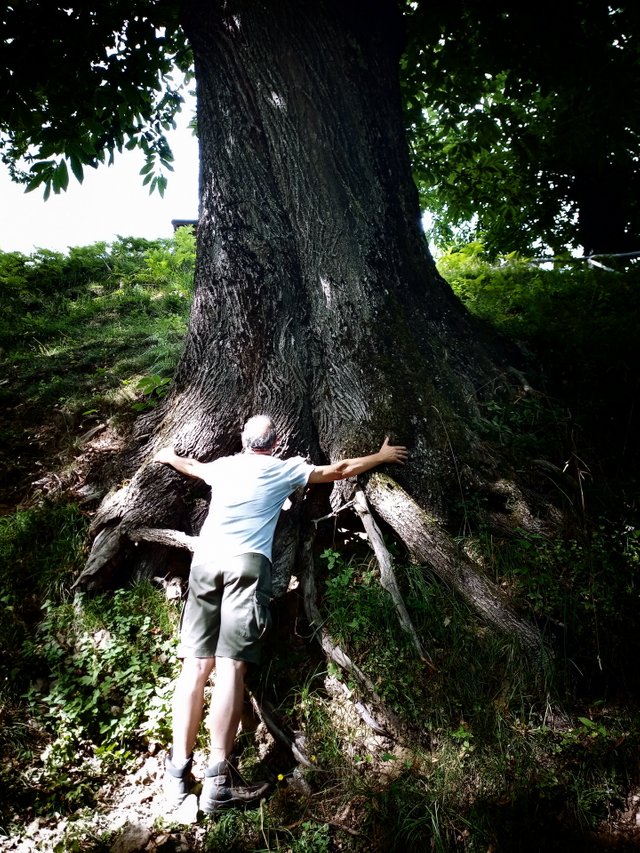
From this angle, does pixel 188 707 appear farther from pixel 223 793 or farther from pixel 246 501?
pixel 246 501

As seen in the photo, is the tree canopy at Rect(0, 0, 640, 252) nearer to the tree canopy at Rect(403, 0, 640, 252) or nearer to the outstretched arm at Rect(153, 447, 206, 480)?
the tree canopy at Rect(403, 0, 640, 252)

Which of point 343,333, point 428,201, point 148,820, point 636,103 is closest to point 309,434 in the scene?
point 343,333

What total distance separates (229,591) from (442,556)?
156cm

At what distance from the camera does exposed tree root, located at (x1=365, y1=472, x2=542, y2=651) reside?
10.5 ft

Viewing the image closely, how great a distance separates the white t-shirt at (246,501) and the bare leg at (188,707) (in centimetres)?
69

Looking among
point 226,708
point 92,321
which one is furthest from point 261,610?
point 92,321

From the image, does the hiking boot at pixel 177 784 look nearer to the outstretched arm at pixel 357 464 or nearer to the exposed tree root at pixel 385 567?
the exposed tree root at pixel 385 567

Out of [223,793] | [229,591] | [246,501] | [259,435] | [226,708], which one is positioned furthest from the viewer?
[259,435]

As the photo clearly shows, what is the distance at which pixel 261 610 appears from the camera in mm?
3178

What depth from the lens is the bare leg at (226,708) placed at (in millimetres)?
2869

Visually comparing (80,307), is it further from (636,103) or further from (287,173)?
(636,103)

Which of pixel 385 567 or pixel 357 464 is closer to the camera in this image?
pixel 385 567

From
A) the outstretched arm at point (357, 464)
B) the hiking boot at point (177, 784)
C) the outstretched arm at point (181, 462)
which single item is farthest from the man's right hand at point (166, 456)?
the hiking boot at point (177, 784)

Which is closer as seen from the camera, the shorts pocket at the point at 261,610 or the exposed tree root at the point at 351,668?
the exposed tree root at the point at 351,668
